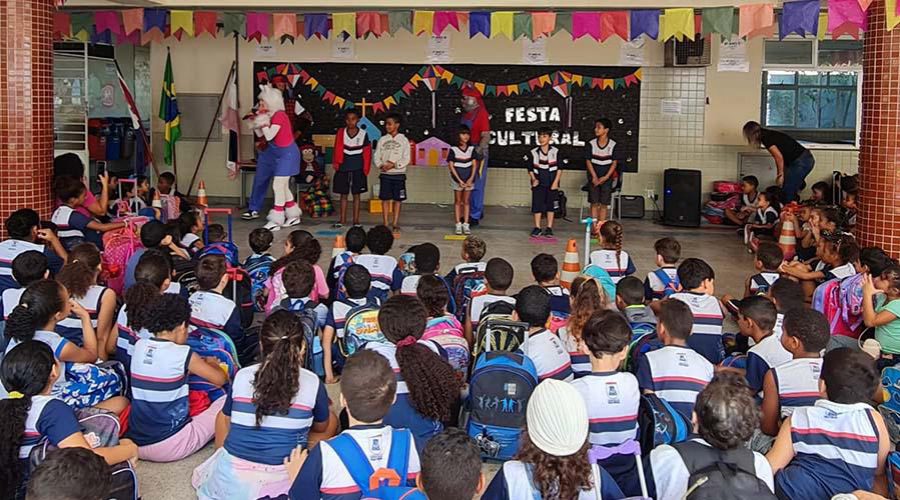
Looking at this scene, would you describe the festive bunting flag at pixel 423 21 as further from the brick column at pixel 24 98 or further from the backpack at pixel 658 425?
the backpack at pixel 658 425

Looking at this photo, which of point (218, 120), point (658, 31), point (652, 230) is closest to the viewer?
point (658, 31)

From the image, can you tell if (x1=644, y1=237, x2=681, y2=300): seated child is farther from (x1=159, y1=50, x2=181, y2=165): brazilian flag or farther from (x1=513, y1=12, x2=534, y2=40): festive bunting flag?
(x1=159, y1=50, x2=181, y2=165): brazilian flag

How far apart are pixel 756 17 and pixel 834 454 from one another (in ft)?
19.1

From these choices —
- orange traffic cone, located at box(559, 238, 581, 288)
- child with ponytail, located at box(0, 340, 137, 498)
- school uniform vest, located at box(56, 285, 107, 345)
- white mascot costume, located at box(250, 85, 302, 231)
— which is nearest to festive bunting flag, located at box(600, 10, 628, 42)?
orange traffic cone, located at box(559, 238, 581, 288)

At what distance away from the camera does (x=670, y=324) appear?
398cm

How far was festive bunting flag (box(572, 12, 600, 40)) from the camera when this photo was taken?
905 centimetres

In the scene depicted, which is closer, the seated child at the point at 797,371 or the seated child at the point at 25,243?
the seated child at the point at 797,371

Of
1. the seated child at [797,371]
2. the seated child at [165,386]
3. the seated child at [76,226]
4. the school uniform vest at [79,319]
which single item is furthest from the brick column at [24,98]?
the seated child at [797,371]

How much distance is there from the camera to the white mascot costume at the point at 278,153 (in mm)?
11148

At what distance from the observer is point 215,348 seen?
4.68 metres

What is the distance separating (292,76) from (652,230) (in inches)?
209

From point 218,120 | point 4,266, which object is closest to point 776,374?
point 4,266

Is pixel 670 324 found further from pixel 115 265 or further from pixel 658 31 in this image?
pixel 658 31

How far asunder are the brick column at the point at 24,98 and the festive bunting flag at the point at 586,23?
471 cm
